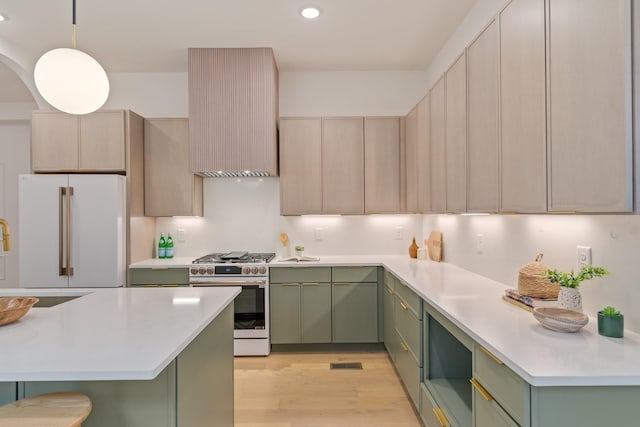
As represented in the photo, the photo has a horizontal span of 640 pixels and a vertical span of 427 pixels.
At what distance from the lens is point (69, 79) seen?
68.8 inches

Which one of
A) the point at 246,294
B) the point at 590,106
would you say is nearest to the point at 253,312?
the point at 246,294

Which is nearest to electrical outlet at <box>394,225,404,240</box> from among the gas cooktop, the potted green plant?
the gas cooktop

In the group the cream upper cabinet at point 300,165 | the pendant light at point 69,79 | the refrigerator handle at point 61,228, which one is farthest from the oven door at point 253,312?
the pendant light at point 69,79

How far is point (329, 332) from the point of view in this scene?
3.45 metres

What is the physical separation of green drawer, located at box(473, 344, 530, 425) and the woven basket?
22.1 inches

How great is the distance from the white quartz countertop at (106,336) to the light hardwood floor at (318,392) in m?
1.04

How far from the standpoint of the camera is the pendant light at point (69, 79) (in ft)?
5.66

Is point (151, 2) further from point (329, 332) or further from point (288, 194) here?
point (329, 332)

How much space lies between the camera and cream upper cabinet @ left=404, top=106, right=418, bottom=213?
3271 mm

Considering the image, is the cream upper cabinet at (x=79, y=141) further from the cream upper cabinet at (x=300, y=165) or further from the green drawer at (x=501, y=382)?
the green drawer at (x=501, y=382)

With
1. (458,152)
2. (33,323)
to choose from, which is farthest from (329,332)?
(33,323)

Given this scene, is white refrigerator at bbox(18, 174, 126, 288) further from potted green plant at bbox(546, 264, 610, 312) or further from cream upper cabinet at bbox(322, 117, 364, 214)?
potted green plant at bbox(546, 264, 610, 312)

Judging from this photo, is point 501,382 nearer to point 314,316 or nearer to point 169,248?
point 314,316

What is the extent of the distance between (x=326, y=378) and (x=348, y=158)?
6.80 ft
